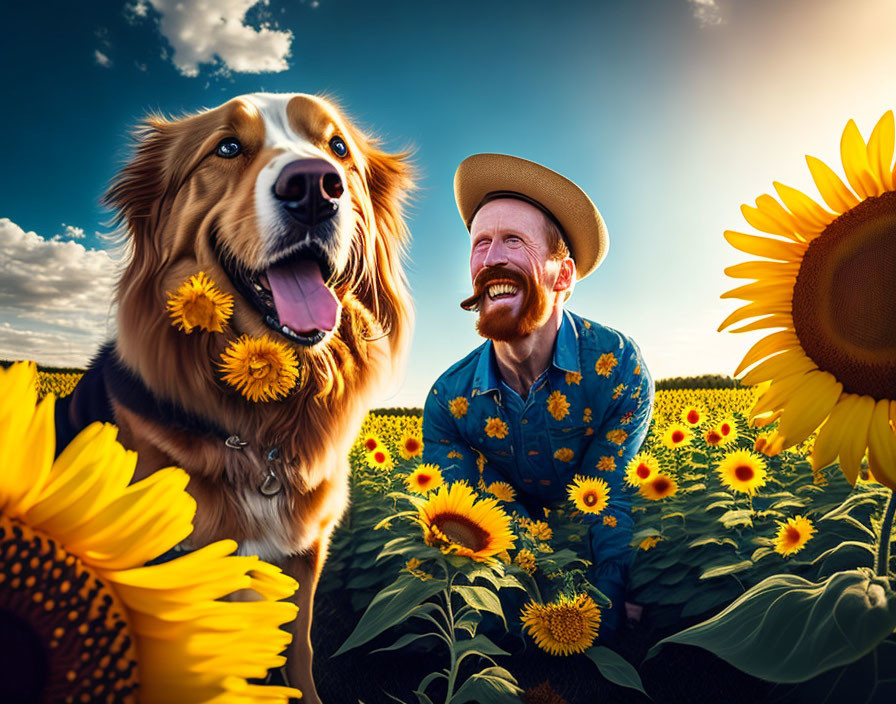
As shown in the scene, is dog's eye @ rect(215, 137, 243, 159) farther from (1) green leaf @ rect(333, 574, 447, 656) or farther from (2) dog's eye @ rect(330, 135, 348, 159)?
(1) green leaf @ rect(333, 574, 447, 656)

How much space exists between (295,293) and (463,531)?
0.85 meters

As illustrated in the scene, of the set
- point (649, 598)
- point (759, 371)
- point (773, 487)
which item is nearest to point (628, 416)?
point (773, 487)

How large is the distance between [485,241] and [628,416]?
4.65 feet

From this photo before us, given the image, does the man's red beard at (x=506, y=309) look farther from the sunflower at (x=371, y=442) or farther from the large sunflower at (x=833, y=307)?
the large sunflower at (x=833, y=307)

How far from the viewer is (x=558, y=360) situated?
3.52 m

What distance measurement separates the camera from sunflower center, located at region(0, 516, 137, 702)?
0.43m

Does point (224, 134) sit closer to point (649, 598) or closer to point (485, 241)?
point (485, 241)

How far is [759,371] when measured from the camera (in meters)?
1.26

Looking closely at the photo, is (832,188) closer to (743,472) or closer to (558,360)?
(743,472)

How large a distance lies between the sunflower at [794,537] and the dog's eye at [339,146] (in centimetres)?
208

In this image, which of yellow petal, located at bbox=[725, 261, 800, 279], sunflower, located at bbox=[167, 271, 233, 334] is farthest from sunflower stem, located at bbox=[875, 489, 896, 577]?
sunflower, located at bbox=[167, 271, 233, 334]

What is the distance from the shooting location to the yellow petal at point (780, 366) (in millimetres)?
1231

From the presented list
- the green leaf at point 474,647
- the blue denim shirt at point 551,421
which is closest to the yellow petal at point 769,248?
the green leaf at point 474,647

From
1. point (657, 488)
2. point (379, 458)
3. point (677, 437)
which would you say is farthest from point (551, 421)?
point (379, 458)
